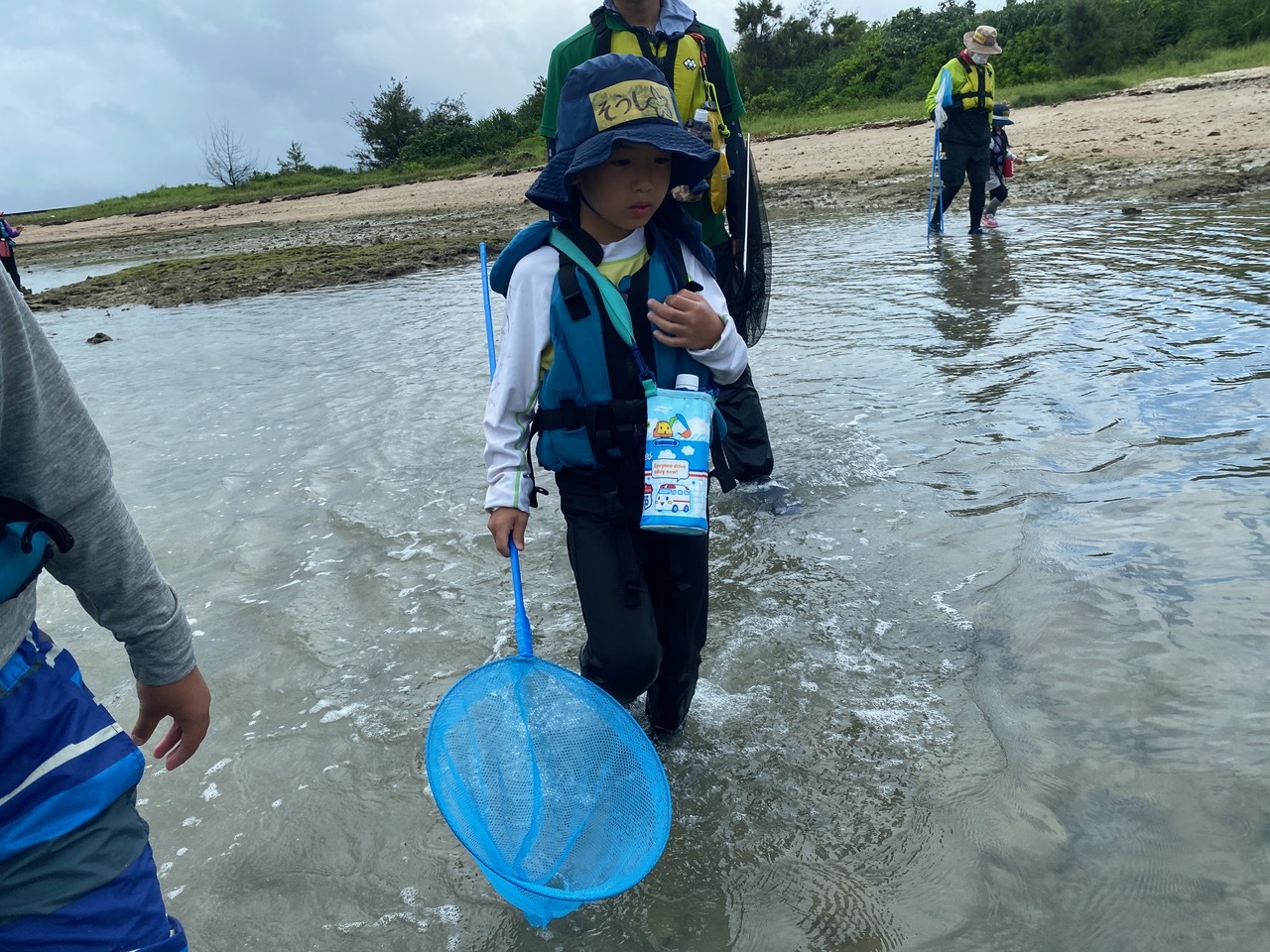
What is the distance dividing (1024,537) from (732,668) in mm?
1634

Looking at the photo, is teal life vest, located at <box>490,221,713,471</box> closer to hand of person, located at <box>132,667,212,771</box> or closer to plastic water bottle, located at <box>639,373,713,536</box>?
plastic water bottle, located at <box>639,373,713,536</box>

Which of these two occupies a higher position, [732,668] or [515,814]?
[515,814]

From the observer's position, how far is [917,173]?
1923cm

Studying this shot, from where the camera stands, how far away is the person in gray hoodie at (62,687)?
55.5 inches

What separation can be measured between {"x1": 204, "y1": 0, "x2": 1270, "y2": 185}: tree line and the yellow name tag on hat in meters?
21.0

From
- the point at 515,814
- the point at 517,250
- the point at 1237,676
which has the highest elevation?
the point at 517,250

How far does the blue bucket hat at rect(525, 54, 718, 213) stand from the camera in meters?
2.60

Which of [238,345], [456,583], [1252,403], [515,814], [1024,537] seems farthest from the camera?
[238,345]

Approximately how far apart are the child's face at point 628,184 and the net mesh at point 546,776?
1.26m

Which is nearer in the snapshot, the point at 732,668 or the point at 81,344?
the point at 732,668

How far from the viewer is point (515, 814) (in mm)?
2477

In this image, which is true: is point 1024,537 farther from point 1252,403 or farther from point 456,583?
point 456,583

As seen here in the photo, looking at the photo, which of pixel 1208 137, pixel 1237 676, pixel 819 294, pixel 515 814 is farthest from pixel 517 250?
pixel 1208 137

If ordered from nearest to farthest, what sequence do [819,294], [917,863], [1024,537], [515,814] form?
[515,814], [917,863], [1024,537], [819,294]
